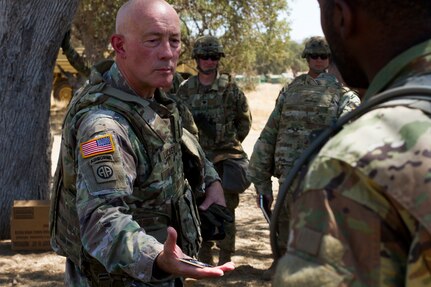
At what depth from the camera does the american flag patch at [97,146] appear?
2.38 meters

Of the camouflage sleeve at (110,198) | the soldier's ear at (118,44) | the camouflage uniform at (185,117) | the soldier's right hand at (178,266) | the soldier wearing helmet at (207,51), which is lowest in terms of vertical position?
the soldier's right hand at (178,266)

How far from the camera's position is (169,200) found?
271cm

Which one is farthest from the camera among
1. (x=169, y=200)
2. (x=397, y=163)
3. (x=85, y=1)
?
(x=85, y=1)

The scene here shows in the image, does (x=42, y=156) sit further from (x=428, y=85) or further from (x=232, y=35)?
(x=232, y=35)

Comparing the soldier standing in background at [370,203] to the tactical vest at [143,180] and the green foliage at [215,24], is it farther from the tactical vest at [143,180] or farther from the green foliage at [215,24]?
the green foliage at [215,24]

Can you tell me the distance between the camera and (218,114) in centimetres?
629

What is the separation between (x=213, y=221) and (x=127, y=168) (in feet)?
2.20

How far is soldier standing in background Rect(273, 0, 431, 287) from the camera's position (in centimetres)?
114

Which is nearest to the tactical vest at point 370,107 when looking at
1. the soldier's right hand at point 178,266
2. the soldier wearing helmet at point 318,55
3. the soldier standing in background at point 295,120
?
the soldier's right hand at point 178,266

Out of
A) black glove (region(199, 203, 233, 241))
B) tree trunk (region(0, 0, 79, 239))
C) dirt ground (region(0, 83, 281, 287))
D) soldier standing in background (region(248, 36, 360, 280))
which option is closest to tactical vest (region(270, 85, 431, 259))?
black glove (region(199, 203, 233, 241))

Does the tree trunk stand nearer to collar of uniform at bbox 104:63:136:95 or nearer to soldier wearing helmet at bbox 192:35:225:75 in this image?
soldier wearing helmet at bbox 192:35:225:75

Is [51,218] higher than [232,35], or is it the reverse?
[232,35]

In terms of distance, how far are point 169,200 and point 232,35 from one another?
14985 mm

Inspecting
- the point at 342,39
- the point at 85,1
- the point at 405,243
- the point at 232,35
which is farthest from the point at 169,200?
the point at 232,35
